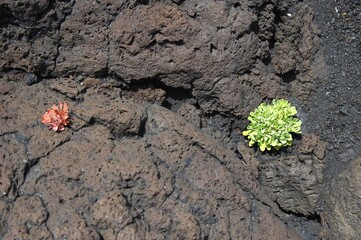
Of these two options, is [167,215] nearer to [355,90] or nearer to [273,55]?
[273,55]

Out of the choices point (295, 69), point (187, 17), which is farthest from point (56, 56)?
point (295, 69)

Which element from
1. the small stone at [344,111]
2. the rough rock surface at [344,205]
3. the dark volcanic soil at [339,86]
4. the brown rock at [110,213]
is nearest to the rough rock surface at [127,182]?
the brown rock at [110,213]

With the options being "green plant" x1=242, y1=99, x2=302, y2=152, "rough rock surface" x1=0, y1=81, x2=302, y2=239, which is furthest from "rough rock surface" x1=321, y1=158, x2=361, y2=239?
"green plant" x1=242, y1=99, x2=302, y2=152

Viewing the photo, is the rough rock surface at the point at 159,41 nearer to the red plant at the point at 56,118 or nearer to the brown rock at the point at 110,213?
the red plant at the point at 56,118

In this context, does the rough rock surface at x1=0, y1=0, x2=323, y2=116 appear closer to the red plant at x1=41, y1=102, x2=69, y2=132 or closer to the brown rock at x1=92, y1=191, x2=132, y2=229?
the red plant at x1=41, y1=102, x2=69, y2=132

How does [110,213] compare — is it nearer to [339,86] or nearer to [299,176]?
[299,176]

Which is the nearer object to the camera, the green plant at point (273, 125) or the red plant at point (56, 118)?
the red plant at point (56, 118)
